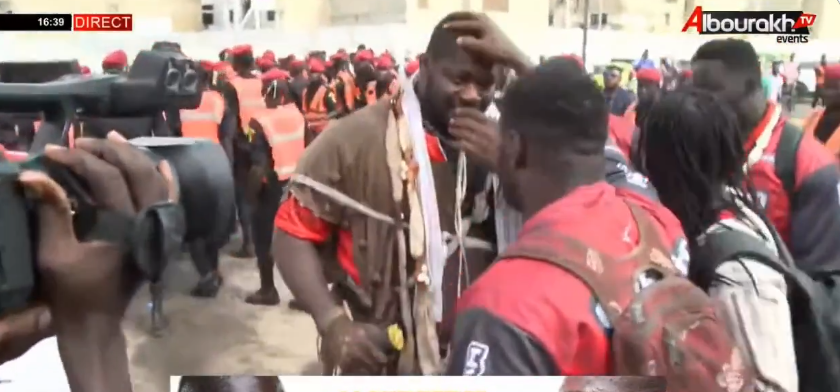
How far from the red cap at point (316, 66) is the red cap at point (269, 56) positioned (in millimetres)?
54

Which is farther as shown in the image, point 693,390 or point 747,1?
point 747,1

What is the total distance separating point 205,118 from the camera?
1188 mm

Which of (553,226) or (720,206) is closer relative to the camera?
(553,226)

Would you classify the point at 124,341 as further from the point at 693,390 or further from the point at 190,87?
the point at 693,390

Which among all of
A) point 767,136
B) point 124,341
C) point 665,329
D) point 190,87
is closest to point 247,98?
point 190,87

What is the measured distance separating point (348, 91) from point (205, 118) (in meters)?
0.21

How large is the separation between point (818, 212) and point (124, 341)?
3.46 feet

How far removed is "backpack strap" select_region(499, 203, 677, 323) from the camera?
102cm

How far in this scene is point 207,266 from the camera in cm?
119

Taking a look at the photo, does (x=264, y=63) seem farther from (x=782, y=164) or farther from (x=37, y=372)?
(x=782, y=164)

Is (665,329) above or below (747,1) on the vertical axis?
below

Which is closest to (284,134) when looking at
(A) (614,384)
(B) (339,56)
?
(B) (339,56)

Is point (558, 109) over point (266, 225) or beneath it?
over
